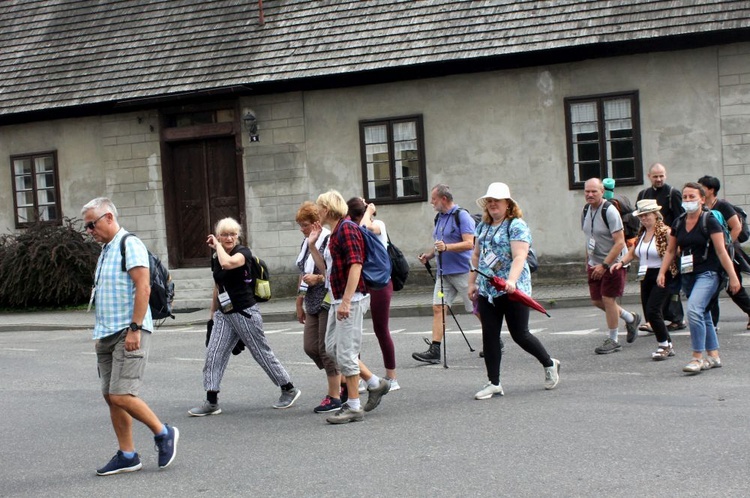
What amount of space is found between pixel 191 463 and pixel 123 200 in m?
15.1

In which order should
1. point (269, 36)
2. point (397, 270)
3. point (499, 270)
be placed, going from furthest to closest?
point (269, 36)
point (397, 270)
point (499, 270)

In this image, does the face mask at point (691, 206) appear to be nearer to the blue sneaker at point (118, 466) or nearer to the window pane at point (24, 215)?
the blue sneaker at point (118, 466)

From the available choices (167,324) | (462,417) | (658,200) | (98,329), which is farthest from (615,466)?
(167,324)

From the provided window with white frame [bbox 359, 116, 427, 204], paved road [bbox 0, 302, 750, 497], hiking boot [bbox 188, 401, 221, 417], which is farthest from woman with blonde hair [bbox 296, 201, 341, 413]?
window with white frame [bbox 359, 116, 427, 204]

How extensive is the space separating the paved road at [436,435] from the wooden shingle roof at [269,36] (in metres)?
7.80

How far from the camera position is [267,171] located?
65.3 ft

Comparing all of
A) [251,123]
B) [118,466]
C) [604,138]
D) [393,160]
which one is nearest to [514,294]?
[118,466]

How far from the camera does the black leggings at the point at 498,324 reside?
321 inches

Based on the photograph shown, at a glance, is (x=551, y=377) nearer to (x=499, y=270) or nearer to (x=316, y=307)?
Result: (x=499, y=270)

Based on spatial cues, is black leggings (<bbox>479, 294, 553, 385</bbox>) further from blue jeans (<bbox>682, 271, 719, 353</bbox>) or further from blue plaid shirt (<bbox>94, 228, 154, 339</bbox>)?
blue plaid shirt (<bbox>94, 228, 154, 339</bbox>)

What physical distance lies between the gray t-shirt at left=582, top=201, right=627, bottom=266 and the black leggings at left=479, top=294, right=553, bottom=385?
2.37 m

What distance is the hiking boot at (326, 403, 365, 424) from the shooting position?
7688mm

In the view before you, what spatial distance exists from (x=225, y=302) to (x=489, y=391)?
7.52ft

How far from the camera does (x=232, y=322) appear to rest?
334 inches
